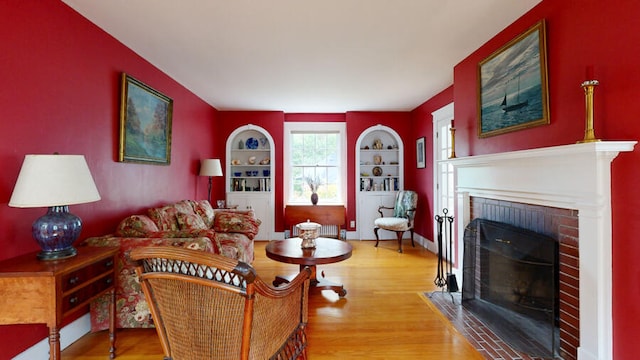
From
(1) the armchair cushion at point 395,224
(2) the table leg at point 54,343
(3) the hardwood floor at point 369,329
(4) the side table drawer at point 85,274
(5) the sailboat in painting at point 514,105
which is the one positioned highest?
(5) the sailboat in painting at point 514,105

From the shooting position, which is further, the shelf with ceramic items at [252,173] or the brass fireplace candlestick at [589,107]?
the shelf with ceramic items at [252,173]

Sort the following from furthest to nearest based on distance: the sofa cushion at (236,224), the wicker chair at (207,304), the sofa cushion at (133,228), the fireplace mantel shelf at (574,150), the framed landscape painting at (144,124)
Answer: the sofa cushion at (236,224)
the framed landscape painting at (144,124)
the sofa cushion at (133,228)
the fireplace mantel shelf at (574,150)
the wicker chair at (207,304)

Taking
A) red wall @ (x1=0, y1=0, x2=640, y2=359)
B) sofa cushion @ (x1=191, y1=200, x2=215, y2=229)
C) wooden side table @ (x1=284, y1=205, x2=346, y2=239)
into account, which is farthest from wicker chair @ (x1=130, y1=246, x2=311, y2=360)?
wooden side table @ (x1=284, y1=205, x2=346, y2=239)

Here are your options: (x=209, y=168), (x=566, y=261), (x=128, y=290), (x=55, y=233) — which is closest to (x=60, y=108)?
(x=55, y=233)

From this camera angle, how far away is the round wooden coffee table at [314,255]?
258 cm

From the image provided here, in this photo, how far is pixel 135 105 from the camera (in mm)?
2873

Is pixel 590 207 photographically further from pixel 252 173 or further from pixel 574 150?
pixel 252 173

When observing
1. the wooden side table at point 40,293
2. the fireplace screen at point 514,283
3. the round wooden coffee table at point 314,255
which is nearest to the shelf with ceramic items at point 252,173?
the round wooden coffee table at point 314,255

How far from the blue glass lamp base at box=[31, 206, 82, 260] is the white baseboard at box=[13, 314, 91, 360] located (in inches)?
26.4

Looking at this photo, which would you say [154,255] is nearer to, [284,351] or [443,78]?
[284,351]

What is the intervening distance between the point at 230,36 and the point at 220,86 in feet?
4.93

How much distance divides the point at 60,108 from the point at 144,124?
39.9 inches

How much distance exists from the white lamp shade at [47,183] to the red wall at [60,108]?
28cm

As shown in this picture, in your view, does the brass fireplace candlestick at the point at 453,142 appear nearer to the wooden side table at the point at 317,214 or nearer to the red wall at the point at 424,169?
the red wall at the point at 424,169
